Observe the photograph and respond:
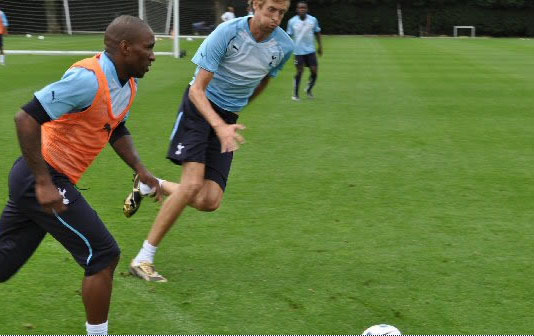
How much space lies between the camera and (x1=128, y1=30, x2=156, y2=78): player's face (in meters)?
4.12

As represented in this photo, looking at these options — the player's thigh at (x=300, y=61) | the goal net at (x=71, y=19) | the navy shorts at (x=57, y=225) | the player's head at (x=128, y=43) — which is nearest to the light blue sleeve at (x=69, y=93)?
the player's head at (x=128, y=43)

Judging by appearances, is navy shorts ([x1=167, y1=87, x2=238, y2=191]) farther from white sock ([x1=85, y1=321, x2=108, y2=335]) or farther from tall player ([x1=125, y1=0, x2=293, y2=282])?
white sock ([x1=85, y1=321, x2=108, y2=335])

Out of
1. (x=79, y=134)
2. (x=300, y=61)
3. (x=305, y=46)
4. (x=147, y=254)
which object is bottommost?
(x=300, y=61)

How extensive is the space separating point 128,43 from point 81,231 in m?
0.99

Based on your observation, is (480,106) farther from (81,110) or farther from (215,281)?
(81,110)

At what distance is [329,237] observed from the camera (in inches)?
263

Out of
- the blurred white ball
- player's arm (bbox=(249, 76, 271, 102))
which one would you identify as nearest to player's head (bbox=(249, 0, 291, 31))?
player's arm (bbox=(249, 76, 271, 102))

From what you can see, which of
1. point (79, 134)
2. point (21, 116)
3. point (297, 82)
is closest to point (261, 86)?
point (79, 134)

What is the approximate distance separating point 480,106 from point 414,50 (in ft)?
64.9

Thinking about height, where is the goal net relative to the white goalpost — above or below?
above

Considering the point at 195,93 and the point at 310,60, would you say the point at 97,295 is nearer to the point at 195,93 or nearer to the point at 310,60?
the point at 195,93

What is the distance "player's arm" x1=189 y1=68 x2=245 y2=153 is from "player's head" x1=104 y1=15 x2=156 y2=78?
0.82 meters

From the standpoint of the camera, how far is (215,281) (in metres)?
5.57

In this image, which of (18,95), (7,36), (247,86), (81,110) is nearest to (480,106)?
(18,95)
